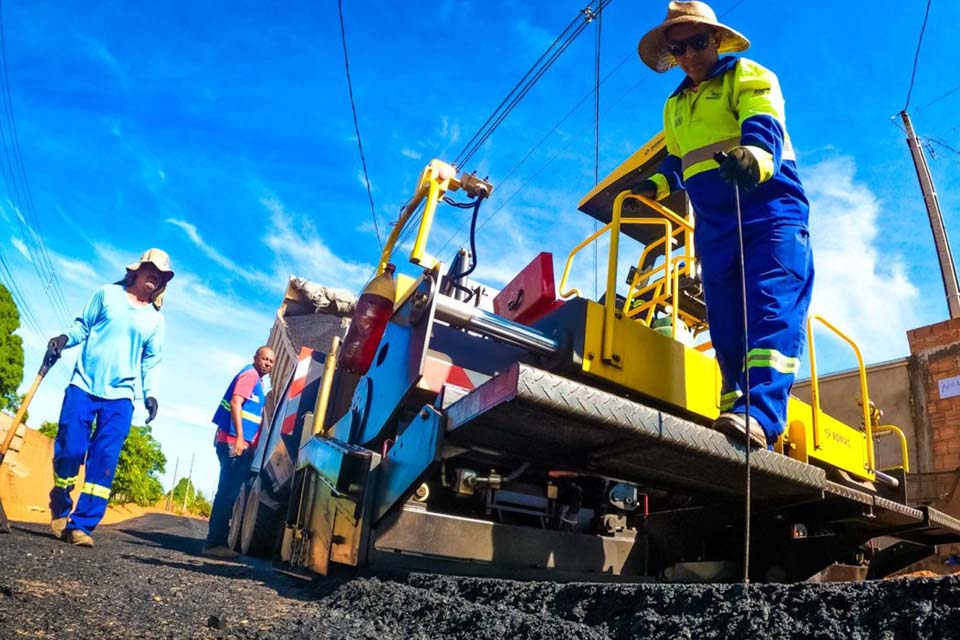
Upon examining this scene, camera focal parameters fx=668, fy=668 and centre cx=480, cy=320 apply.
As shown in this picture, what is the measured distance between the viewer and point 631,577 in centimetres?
290

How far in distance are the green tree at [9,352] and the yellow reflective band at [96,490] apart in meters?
21.2

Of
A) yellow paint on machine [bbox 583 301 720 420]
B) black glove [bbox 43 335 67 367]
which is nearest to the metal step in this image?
yellow paint on machine [bbox 583 301 720 420]

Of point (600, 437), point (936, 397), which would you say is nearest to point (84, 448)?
point (600, 437)

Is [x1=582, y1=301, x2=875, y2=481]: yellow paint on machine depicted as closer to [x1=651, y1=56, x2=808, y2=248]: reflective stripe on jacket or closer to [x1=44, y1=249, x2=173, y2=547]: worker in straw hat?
[x1=651, y1=56, x2=808, y2=248]: reflective stripe on jacket

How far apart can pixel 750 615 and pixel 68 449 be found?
4284mm

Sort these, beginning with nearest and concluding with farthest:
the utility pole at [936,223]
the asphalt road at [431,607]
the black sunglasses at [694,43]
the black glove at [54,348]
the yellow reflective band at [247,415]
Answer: the asphalt road at [431,607] → the black sunglasses at [694,43] → the black glove at [54,348] → the yellow reflective band at [247,415] → the utility pole at [936,223]

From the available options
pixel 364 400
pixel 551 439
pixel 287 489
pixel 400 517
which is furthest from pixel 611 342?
pixel 287 489

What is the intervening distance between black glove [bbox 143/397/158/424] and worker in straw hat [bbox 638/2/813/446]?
4006mm

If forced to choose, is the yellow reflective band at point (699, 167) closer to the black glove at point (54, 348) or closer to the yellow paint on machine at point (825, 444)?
the yellow paint on machine at point (825, 444)

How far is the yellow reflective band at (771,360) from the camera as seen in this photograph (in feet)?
7.37

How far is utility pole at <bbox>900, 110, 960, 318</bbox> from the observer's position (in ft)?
42.3

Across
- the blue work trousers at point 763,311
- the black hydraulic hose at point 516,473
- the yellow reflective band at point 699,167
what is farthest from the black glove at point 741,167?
the black hydraulic hose at point 516,473

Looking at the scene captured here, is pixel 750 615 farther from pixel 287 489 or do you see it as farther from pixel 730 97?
pixel 287 489

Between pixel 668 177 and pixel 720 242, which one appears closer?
pixel 720 242
